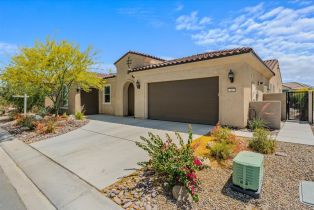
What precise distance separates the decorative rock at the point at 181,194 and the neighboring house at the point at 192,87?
643 centimetres

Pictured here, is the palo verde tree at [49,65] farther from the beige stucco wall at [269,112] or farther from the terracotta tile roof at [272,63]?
the terracotta tile roof at [272,63]

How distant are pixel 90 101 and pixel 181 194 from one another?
15.2 metres

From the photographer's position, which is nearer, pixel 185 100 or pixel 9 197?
pixel 9 197

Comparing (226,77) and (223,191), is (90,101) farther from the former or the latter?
(223,191)

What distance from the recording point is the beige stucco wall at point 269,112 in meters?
8.50

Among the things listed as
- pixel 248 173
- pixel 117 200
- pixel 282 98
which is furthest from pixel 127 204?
pixel 282 98

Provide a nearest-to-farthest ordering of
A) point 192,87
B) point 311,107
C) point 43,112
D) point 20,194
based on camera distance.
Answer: point 20,194 < point 192,87 < point 311,107 < point 43,112

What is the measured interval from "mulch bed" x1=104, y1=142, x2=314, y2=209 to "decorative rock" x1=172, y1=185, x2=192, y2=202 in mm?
→ 105

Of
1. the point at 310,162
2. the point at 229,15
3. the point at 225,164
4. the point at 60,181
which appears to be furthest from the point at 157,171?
the point at 229,15

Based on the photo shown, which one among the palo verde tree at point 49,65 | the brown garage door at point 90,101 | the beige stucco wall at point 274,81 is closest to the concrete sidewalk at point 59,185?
the palo verde tree at point 49,65

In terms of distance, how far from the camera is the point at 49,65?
10258 millimetres

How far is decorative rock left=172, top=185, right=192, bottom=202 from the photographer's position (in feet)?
10.8

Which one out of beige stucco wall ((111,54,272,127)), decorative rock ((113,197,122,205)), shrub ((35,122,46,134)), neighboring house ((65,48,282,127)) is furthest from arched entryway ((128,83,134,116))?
decorative rock ((113,197,122,205))

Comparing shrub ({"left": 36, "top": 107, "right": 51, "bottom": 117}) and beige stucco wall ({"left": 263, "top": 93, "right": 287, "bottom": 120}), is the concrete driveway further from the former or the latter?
shrub ({"left": 36, "top": 107, "right": 51, "bottom": 117})
